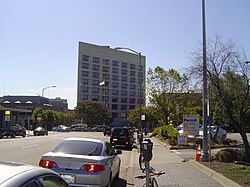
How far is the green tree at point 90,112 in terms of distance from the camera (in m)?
109

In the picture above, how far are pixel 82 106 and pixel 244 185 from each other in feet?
321

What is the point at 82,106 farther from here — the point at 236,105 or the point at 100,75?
the point at 236,105

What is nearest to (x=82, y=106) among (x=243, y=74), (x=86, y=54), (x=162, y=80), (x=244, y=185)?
(x=86, y=54)

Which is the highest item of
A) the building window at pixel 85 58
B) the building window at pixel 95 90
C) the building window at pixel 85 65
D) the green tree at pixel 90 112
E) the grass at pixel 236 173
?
the building window at pixel 85 58

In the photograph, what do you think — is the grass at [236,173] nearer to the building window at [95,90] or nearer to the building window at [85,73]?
the building window at [85,73]

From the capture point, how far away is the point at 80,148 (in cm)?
1105

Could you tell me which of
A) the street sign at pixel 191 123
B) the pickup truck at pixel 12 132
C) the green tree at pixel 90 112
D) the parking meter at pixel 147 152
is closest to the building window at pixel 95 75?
the green tree at pixel 90 112

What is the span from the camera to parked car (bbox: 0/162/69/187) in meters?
3.70

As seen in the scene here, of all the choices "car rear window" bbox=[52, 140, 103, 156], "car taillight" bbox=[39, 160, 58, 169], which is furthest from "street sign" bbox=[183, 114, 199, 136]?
"car taillight" bbox=[39, 160, 58, 169]

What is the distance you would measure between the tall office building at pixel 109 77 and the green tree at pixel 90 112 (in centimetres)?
2988

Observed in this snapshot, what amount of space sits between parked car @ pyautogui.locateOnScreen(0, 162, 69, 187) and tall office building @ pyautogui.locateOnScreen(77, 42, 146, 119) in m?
135

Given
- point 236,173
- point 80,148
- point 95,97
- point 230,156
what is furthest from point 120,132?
point 95,97

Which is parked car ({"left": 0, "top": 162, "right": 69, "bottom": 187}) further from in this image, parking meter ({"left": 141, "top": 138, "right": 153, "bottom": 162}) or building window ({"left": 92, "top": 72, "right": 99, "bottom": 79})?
building window ({"left": 92, "top": 72, "right": 99, "bottom": 79})

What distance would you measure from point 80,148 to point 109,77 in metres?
143
